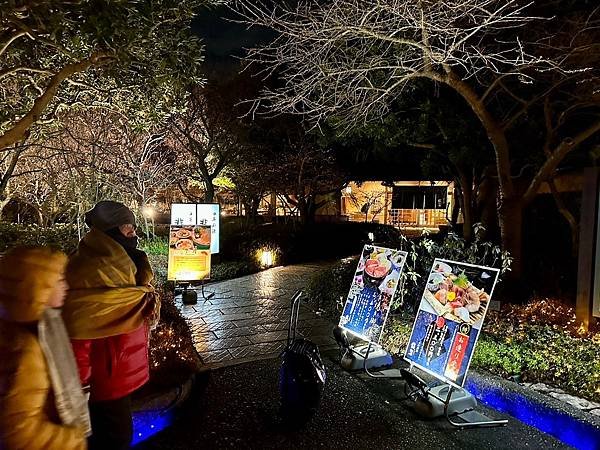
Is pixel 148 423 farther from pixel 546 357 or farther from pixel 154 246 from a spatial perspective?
pixel 154 246

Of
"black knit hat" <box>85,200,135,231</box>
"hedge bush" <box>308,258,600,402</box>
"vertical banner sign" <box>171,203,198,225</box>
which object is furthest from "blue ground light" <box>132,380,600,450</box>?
"vertical banner sign" <box>171,203,198,225</box>

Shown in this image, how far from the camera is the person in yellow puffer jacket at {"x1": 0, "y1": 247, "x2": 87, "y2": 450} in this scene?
184 centimetres

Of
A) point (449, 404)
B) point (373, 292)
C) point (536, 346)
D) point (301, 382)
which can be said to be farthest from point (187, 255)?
point (536, 346)

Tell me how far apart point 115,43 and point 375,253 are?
4.21 meters

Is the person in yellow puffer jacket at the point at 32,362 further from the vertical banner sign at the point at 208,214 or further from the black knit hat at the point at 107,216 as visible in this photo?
the vertical banner sign at the point at 208,214

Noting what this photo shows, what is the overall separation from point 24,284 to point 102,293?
3.13 ft

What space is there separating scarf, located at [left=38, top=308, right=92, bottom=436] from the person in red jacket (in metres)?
0.80

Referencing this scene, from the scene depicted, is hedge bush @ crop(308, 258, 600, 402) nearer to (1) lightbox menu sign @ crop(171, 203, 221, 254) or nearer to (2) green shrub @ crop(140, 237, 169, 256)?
(1) lightbox menu sign @ crop(171, 203, 221, 254)

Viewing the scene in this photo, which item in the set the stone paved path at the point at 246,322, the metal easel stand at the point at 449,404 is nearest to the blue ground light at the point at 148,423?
the stone paved path at the point at 246,322

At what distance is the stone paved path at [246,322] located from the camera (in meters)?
6.52

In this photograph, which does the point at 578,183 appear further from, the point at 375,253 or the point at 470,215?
the point at 375,253

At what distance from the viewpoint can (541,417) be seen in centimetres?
432

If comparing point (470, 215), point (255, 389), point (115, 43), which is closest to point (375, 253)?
point (255, 389)

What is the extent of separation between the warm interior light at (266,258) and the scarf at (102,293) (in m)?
11.6
